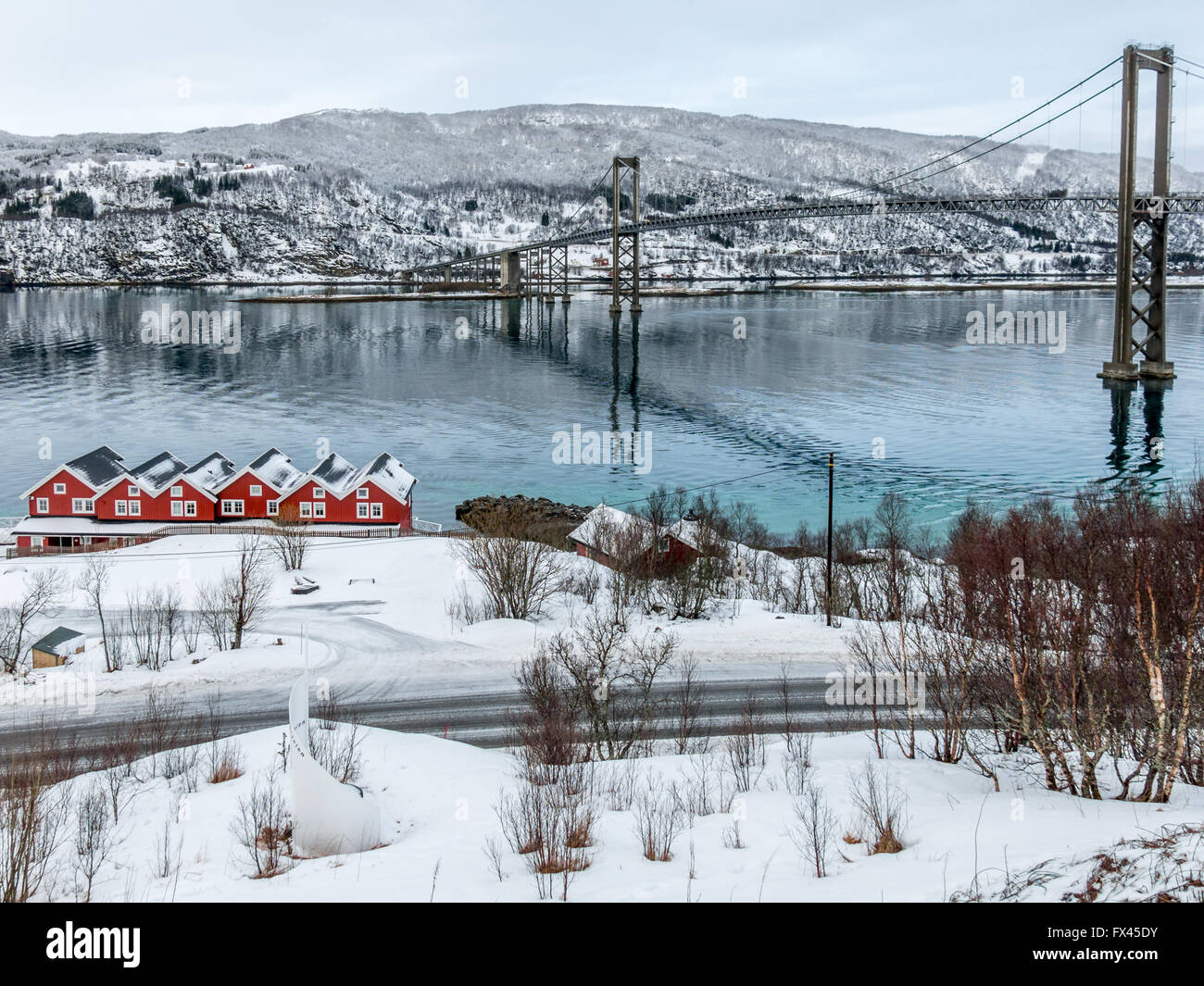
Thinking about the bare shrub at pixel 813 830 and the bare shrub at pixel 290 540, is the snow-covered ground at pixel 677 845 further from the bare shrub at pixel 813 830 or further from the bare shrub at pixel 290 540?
the bare shrub at pixel 290 540

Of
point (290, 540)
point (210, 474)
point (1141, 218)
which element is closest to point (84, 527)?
point (210, 474)

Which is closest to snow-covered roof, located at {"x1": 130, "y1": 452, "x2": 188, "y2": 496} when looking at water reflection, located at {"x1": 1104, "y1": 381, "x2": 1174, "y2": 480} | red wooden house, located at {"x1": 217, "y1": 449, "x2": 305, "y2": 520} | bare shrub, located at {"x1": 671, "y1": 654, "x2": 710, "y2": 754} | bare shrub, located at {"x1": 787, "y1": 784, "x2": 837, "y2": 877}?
red wooden house, located at {"x1": 217, "y1": 449, "x2": 305, "y2": 520}

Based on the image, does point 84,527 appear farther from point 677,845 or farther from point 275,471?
point 677,845

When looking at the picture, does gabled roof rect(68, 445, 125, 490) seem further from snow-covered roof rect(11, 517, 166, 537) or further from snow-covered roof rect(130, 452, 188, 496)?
snow-covered roof rect(11, 517, 166, 537)

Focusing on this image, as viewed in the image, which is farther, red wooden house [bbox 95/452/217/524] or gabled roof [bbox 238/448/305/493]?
gabled roof [bbox 238/448/305/493]

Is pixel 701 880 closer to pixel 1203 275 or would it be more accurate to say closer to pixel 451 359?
pixel 451 359

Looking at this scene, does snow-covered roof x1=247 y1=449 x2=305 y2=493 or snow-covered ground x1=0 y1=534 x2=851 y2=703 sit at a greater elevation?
snow-covered roof x1=247 y1=449 x2=305 y2=493

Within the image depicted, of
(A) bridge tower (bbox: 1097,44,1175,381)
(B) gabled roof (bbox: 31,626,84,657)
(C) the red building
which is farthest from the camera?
(A) bridge tower (bbox: 1097,44,1175,381)

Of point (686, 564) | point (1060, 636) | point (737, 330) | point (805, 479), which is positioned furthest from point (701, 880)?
point (737, 330)
